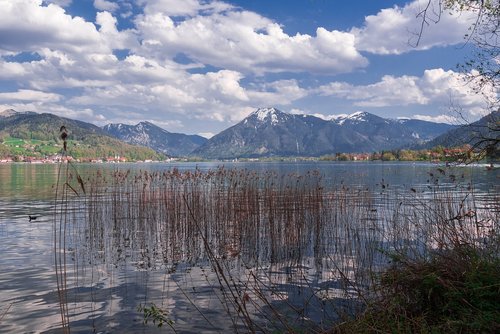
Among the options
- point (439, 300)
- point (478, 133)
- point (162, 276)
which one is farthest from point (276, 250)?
point (439, 300)

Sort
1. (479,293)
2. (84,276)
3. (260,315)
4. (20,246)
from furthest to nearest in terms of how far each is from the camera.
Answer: (20,246) → (84,276) → (260,315) → (479,293)

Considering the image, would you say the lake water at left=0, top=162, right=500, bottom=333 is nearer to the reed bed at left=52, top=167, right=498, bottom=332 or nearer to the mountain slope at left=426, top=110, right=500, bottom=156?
the reed bed at left=52, top=167, right=498, bottom=332

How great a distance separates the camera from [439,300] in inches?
229

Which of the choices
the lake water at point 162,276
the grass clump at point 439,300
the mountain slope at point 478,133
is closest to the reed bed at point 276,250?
the lake water at point 162,276

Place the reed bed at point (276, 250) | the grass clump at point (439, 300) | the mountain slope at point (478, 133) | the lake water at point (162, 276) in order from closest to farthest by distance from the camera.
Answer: the grass clump at point (439, 300) → the lake water at point (162, 276) → the reed bed at point (276, 250) → the mountain slope at point (478, 133)

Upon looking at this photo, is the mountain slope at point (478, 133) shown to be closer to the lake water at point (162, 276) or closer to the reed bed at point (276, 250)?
the lake water at point (162, 276)

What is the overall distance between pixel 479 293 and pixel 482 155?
6.16m

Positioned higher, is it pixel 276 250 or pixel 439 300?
pixel 439 300

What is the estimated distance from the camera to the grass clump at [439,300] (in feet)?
16.2

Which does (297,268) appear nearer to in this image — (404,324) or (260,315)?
(260,315)

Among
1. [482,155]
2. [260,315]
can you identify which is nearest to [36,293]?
[260,315]

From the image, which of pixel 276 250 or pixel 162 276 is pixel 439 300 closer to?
pixel 162 276

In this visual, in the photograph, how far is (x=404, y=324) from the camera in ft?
18.0

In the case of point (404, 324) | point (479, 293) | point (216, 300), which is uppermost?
point (479, 293)
